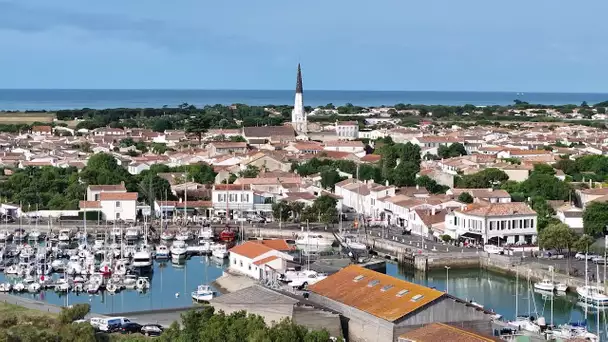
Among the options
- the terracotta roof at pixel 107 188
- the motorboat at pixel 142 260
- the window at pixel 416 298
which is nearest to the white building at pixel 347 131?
the terracotta roof at pixel 107 188

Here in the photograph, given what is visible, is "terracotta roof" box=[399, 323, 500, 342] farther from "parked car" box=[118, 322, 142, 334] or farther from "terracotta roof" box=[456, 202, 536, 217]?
"terracotta roof" box=[456, 202, 536, 217]

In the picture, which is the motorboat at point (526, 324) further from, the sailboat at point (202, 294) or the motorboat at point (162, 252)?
the motorboat at point (162, 252)

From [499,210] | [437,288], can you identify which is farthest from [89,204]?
[437,288]

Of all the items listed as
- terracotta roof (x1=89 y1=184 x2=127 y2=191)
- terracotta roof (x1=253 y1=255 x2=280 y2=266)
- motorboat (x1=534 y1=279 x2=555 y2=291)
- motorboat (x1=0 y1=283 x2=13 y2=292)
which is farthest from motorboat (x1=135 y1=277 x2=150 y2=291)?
terracotta roof (x1=89 y1=184 x2=127 y2=191)

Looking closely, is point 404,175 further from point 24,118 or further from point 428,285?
point 24,118

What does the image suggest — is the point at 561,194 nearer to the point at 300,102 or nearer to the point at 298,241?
the point at 298,241

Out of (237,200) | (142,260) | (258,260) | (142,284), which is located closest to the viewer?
(142,284)

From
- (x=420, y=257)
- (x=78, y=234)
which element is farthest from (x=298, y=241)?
(x=78, y=234)

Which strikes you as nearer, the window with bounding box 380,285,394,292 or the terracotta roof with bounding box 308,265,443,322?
the terracotta roof with bounding box 308,265,443,322
